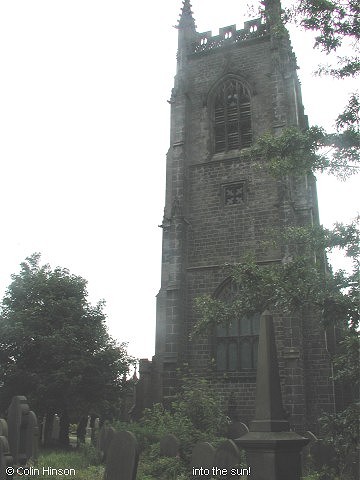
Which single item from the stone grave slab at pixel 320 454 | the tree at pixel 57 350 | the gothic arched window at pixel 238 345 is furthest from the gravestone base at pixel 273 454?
the tree at pixel 57 350

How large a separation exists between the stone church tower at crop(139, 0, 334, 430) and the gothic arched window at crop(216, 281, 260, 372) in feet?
0.12

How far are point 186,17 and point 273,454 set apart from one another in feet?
78.6

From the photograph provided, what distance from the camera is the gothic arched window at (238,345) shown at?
18.3 metres

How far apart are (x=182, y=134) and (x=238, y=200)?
4.10 m

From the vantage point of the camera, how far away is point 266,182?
20297 millimetres

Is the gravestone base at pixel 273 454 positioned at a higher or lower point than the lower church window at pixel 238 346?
lower

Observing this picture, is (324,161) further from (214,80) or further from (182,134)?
(214,80)

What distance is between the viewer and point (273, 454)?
6082 mm

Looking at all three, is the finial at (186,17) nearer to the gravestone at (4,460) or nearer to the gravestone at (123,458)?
the gravestone at (4,460)

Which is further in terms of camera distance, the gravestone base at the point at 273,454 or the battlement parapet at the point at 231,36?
the battlement parapet at the point at 231,36

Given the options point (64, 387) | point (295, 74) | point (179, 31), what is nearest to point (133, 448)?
point (64, 387)

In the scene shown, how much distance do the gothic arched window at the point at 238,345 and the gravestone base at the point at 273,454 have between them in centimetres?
1182

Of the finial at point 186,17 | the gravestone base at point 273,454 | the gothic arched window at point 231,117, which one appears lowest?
the gravestone base at point 273,454

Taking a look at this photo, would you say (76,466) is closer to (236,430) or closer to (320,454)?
(236,430)
